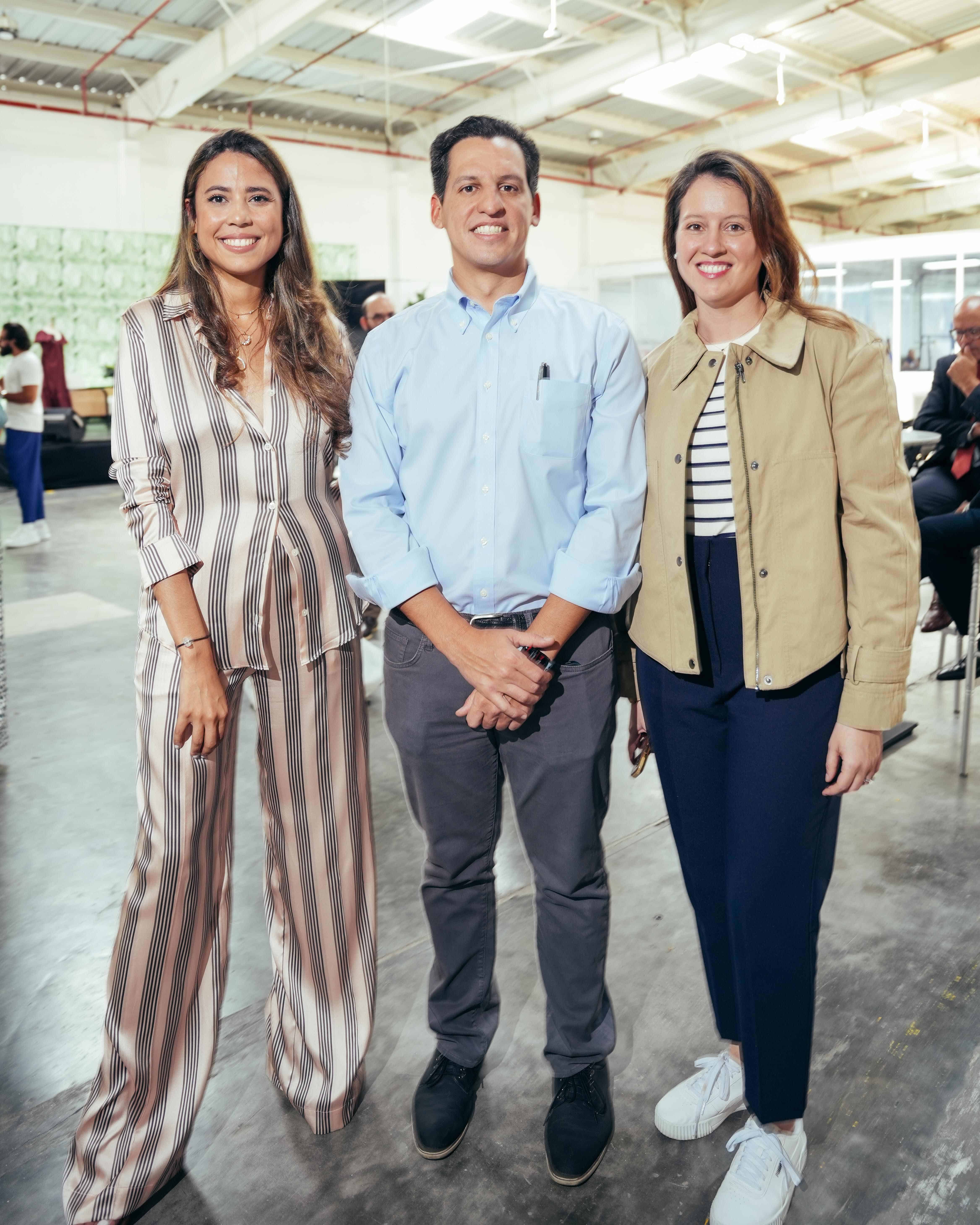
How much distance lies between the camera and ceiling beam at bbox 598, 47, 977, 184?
1079 centimetres

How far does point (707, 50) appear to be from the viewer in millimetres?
9773

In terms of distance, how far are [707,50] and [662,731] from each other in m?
10.1

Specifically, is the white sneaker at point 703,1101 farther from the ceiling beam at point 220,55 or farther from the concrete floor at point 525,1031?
the ceiling beam at point 220,55

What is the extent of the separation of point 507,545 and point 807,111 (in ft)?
43.2

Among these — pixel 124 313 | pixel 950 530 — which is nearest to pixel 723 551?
pixel 124 313

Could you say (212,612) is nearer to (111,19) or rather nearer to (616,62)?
(111,19)

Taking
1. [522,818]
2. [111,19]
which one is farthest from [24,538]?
[522,818]

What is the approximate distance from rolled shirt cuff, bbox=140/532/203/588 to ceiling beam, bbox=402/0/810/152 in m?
9.68

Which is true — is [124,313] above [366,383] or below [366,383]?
above

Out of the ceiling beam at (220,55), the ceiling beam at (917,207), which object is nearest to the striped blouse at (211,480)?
the ceiling beam at (220,55)

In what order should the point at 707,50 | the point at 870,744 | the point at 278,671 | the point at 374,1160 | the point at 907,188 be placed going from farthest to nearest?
the point at 907,188 → the point at 707,50 → the point at 374,1160 → the point at 278,671 → the point at 870,744

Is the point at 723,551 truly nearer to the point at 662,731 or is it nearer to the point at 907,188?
the point at 662,731

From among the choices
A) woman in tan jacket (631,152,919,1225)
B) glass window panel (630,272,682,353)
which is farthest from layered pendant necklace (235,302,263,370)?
glass window panel (630,272,682,353)

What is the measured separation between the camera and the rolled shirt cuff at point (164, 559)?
4.72 feet
